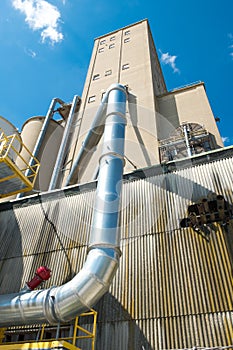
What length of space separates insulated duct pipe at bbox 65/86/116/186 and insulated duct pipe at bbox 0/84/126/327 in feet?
31.1

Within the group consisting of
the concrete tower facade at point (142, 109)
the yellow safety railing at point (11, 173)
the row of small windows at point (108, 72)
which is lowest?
the yellow safety railing at point (11, 173)

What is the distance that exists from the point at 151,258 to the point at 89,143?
39.4 ft

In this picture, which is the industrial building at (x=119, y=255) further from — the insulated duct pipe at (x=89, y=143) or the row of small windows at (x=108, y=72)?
the row of small windows at (x=108, y=72)

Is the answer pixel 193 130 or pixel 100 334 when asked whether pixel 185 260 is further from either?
pixel 193 130

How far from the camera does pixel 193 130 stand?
1805 cm

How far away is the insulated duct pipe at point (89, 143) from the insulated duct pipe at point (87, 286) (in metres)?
9.47

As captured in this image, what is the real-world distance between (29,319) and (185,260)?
503cm

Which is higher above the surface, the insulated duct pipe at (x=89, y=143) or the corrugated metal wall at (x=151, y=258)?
the insulated duct pipe at (x=89, y=143)

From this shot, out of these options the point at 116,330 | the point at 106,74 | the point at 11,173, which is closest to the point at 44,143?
the point at 106,74

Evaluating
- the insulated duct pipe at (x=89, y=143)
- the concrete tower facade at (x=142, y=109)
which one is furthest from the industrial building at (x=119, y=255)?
the insulated duct pipe at (x=89, y=143)

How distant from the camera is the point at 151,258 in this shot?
28.7 ft

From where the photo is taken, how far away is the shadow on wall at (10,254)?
10.0 meters

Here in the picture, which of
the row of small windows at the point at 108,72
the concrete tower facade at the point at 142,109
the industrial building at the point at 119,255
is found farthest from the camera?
the row of small windows at the point at 108,72

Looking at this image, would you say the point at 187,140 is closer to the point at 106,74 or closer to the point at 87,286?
the point at 87,286
